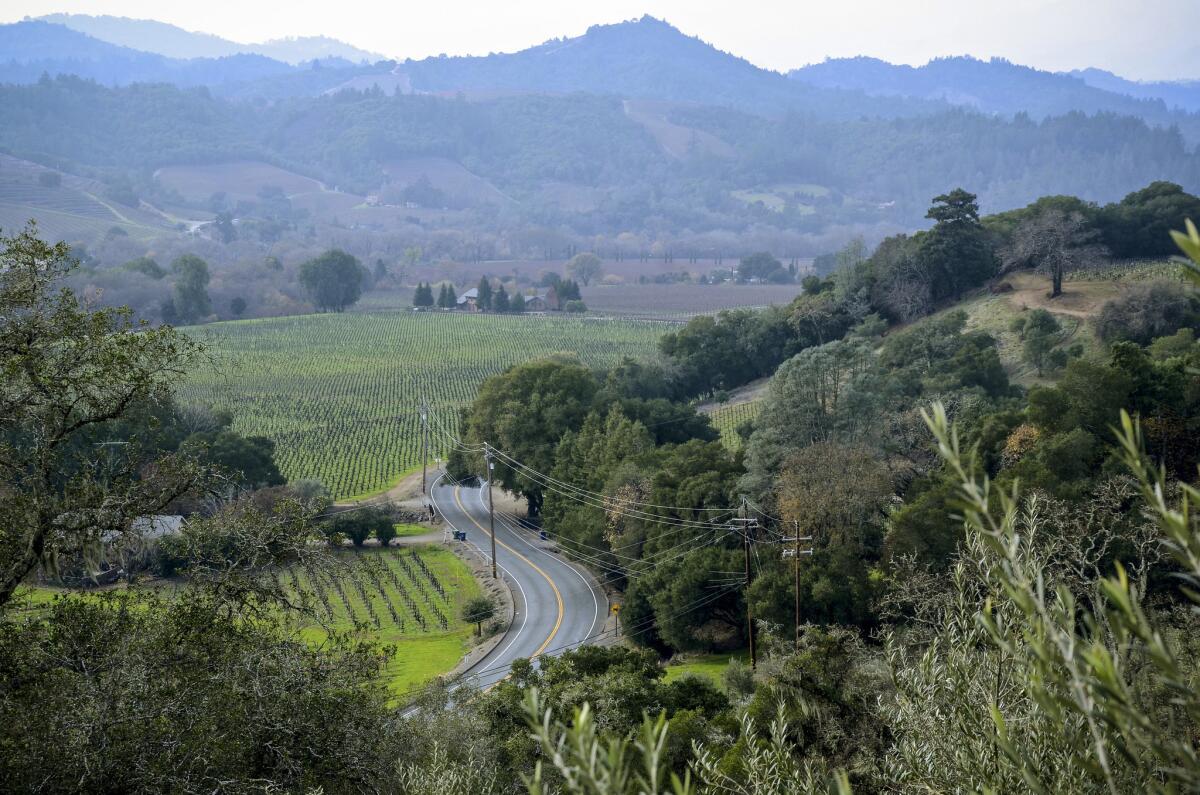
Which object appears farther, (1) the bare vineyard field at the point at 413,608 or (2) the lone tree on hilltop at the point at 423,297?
(2) the lone tree on hilltop at the point at 423,297

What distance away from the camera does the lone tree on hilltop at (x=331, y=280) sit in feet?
371

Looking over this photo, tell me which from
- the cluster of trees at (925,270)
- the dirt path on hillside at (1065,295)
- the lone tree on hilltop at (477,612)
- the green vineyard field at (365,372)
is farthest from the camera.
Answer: the green vineyard field at (365,372)

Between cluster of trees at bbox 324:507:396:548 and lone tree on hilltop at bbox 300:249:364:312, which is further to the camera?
lone tree on hilltop at bbox 300:249:364:312

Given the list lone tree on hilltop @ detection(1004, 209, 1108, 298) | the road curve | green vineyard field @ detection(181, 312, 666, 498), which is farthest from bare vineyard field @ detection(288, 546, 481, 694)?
lone tree on hilltop @ detection(1004, 209, 1108, 298)

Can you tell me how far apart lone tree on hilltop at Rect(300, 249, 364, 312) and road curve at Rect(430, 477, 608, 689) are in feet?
236

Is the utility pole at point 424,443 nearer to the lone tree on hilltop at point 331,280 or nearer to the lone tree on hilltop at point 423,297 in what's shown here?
the lone tree on hilltop at point 331,280

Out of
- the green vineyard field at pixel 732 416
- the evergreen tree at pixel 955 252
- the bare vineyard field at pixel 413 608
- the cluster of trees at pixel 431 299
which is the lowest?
the bare vineyard field at pixel 413 608

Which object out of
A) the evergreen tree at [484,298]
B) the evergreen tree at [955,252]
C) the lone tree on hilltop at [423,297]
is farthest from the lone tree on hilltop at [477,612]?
the lone tree on hilltop at [423,297]

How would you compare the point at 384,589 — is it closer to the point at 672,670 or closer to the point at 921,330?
the point at 672,670

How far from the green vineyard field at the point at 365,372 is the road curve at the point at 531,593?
6.98 meters

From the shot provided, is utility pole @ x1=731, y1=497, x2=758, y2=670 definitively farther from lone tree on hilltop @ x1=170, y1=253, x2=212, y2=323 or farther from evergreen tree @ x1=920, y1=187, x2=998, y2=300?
lone tree on hilltop @ x1=170, y1=253, x2=212, y2=323

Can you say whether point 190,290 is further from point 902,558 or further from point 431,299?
point 902,558

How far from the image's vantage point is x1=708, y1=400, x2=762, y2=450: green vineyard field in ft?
161

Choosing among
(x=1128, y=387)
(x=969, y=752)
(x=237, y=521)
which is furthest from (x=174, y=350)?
(x=1128, y=387)
